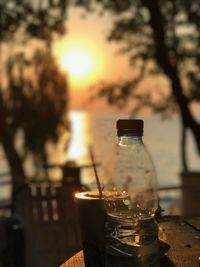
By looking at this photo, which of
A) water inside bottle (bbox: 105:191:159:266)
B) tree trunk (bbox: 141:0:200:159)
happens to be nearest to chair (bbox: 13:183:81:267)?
water inside bottle (bbox: 105:191:159:266)

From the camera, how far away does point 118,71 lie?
14828 millimetres

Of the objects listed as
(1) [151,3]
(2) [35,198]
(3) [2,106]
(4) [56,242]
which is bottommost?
(4) [56,242]

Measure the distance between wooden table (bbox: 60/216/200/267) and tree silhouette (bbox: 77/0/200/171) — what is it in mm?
6071

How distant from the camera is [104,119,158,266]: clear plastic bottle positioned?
1.89 meters

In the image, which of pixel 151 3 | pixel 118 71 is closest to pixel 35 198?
pixel 151 3

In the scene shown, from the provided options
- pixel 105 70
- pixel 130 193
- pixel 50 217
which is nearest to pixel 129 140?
pixel 130 193

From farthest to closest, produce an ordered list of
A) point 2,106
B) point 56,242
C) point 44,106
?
point 44,106, point 2,106, point 56,242

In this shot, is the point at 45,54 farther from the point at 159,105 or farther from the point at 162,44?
the point at 162,44

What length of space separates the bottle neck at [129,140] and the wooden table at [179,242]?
0.45 m

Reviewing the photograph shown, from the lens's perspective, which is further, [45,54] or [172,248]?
[45,54]

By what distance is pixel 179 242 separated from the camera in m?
2.35

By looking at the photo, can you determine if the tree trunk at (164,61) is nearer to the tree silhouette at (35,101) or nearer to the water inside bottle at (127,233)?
the tree silhouette at (35,101)

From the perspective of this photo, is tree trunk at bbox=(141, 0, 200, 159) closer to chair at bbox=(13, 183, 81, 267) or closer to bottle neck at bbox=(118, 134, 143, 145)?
chair at bbox=(13, 183, 81, 267)

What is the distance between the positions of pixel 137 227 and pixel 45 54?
1750 cm
